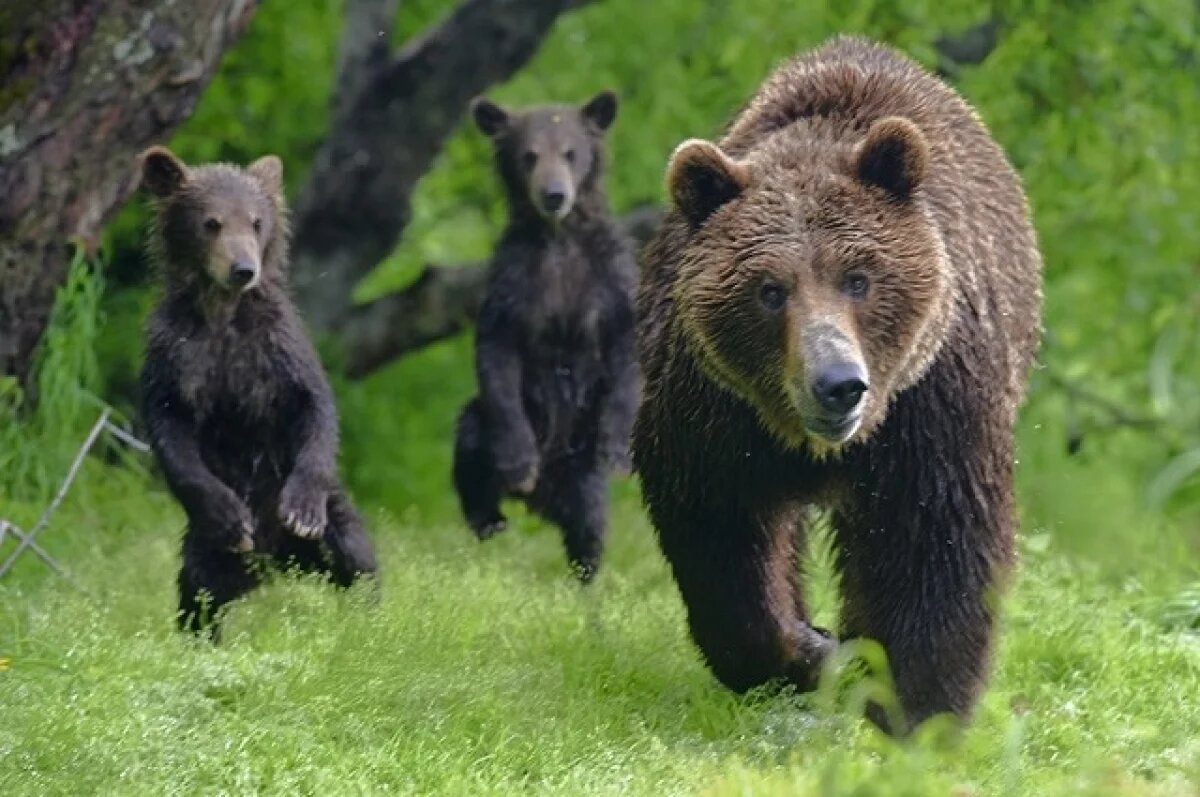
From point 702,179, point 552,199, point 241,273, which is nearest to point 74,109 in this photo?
point 241,273

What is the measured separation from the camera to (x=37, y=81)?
9172 millimetres

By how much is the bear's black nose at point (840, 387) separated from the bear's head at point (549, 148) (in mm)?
4978

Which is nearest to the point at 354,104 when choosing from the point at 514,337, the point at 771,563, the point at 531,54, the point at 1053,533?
the point at 531,54

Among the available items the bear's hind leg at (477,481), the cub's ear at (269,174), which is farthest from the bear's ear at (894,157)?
the bear's hind leg at (477,481)

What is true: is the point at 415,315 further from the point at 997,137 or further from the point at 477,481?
the point at 997,137

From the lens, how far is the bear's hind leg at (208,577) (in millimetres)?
7816

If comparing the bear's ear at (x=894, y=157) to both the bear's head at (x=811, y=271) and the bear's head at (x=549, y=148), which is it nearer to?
the bear's head at (x=811, y=271)

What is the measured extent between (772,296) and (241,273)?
2452 millimetres

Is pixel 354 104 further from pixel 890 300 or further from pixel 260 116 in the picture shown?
pixel 890 300

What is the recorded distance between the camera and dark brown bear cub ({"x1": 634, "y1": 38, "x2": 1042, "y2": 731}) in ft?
20.1

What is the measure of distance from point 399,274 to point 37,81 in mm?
6530

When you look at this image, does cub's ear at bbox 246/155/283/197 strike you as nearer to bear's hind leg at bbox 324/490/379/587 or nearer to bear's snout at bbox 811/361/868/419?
bear's hind leg at bbox 324/490/379/587

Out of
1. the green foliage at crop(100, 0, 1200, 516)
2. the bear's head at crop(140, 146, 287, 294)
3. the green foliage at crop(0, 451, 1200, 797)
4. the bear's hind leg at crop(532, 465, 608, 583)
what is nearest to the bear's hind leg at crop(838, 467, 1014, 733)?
the green foliage at crop(0, 451, 1200, 797)

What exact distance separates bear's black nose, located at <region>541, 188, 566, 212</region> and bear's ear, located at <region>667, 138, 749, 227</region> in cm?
416
